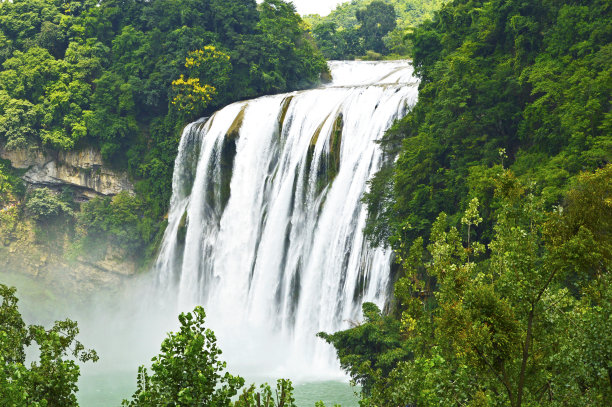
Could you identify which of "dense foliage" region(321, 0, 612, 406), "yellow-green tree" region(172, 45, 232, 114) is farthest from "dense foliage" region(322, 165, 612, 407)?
"yellow-green tree" region(172, 45, 232, 114)

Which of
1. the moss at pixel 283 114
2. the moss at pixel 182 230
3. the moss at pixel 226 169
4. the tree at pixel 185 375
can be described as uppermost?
the moss at pixel 283 114

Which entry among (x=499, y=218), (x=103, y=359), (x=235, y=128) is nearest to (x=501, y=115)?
(x=499, y=218)

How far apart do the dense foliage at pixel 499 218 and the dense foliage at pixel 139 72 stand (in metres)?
13.8

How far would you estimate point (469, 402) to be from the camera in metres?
7.21

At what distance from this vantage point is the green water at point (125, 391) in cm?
1847

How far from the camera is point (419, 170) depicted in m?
19.6

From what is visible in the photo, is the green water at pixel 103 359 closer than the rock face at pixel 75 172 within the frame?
Yes

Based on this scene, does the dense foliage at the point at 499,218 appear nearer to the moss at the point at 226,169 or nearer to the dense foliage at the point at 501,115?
the dense foliage at the point at 501,115

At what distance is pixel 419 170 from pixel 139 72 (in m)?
22.4

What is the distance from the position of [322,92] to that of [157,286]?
13749mm

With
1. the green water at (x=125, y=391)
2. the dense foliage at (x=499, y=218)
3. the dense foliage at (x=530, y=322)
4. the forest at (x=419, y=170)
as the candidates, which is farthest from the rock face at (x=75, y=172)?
the dense foliage at (x=530, y=322)

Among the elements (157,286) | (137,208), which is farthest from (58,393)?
(137,208)

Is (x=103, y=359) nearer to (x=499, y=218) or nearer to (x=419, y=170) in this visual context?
(x=419, y=170)

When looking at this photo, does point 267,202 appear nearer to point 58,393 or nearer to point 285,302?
point 285,302
